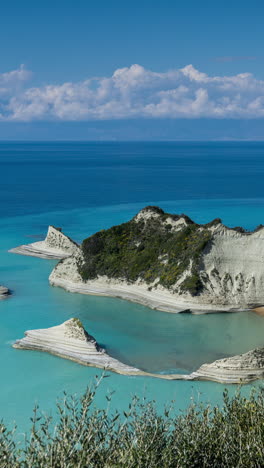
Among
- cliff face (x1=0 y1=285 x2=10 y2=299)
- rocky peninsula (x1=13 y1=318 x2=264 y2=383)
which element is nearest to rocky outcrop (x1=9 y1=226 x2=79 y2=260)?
cliff face (x1=0 y1=285 x2=10 y2=299)

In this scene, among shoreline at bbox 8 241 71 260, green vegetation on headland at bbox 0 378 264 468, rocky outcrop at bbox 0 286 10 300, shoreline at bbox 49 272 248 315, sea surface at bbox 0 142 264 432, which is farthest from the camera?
shoreline at bbox 8 241 71 260

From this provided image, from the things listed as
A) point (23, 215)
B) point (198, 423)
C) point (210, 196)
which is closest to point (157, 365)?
point (198, 423)

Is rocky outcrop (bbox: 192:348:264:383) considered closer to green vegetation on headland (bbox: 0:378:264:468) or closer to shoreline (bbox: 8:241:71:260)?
green vegetation on headland (bbox: 0:378:264:468)

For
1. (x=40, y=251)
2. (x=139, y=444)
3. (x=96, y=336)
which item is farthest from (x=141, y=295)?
(x=139, y=444)

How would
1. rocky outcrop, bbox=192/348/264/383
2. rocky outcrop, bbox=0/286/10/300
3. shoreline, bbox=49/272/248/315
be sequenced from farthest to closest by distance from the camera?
1. rocky outcrop, bbox=0/286/10/300
2. shoreline, bbox=49/272/248/315
3. rocky outcrop, bbox=192/348/264/383

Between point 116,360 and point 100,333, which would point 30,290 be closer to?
point 100,333

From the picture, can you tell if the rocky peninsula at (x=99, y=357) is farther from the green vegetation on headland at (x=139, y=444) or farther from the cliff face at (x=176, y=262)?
the cliff face at (x=176, y=262)

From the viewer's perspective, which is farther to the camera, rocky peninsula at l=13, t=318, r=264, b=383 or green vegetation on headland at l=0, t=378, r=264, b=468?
rocky peninsula at l=13, t=318, r=264, b=383

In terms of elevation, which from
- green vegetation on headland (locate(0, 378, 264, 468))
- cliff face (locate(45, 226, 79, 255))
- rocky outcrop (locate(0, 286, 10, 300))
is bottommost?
green vegetation on headland (locate(0, 378, 264, 468))

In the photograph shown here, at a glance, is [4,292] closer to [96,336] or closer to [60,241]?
[96,336]
